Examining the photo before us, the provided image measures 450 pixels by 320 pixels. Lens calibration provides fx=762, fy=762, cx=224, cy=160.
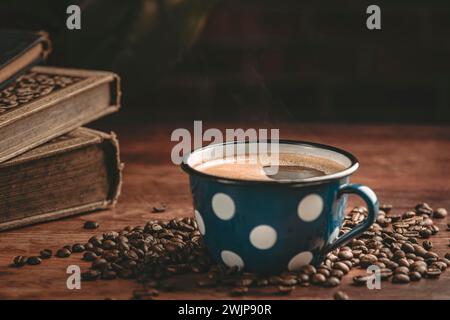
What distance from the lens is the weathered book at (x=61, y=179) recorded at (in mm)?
1046

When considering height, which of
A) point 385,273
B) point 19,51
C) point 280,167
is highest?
point 19,51

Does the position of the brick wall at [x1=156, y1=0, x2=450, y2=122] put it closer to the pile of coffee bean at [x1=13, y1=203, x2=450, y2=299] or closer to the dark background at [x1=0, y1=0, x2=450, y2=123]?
the dark background at [x1=0, y1=0, x2=450, y2=123]

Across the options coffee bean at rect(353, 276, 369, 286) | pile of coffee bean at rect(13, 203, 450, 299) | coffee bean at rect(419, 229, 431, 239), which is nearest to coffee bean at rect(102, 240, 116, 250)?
pile of coffee bean at rect(13, 203, 450, 299)

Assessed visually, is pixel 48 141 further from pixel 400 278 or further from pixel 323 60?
pixel 323 60

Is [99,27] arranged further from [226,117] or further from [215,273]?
[215,273]

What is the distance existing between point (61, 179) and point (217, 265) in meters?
0.31

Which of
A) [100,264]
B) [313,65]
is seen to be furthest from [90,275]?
[313,65]

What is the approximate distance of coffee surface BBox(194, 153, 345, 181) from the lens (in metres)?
0.93

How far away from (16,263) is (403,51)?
122cm

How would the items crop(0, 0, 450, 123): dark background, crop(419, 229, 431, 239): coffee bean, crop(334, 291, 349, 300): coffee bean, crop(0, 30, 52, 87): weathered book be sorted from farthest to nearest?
crop(0, 0, 450, 123): dark background, crop(0, 30, 52, 87): weathered book, crop(419, 229, 431, 239): coffee bean, crop(334, 291, 349, 300): coffee bean

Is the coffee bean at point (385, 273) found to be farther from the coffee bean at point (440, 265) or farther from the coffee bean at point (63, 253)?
the coffee bean at point (63, 253)

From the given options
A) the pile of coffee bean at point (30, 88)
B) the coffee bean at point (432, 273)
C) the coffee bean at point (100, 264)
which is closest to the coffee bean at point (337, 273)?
the coffee bean at point (432, 273)

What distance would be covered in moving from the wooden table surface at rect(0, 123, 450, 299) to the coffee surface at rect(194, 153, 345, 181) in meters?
0.13

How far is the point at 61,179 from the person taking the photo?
1102mm
